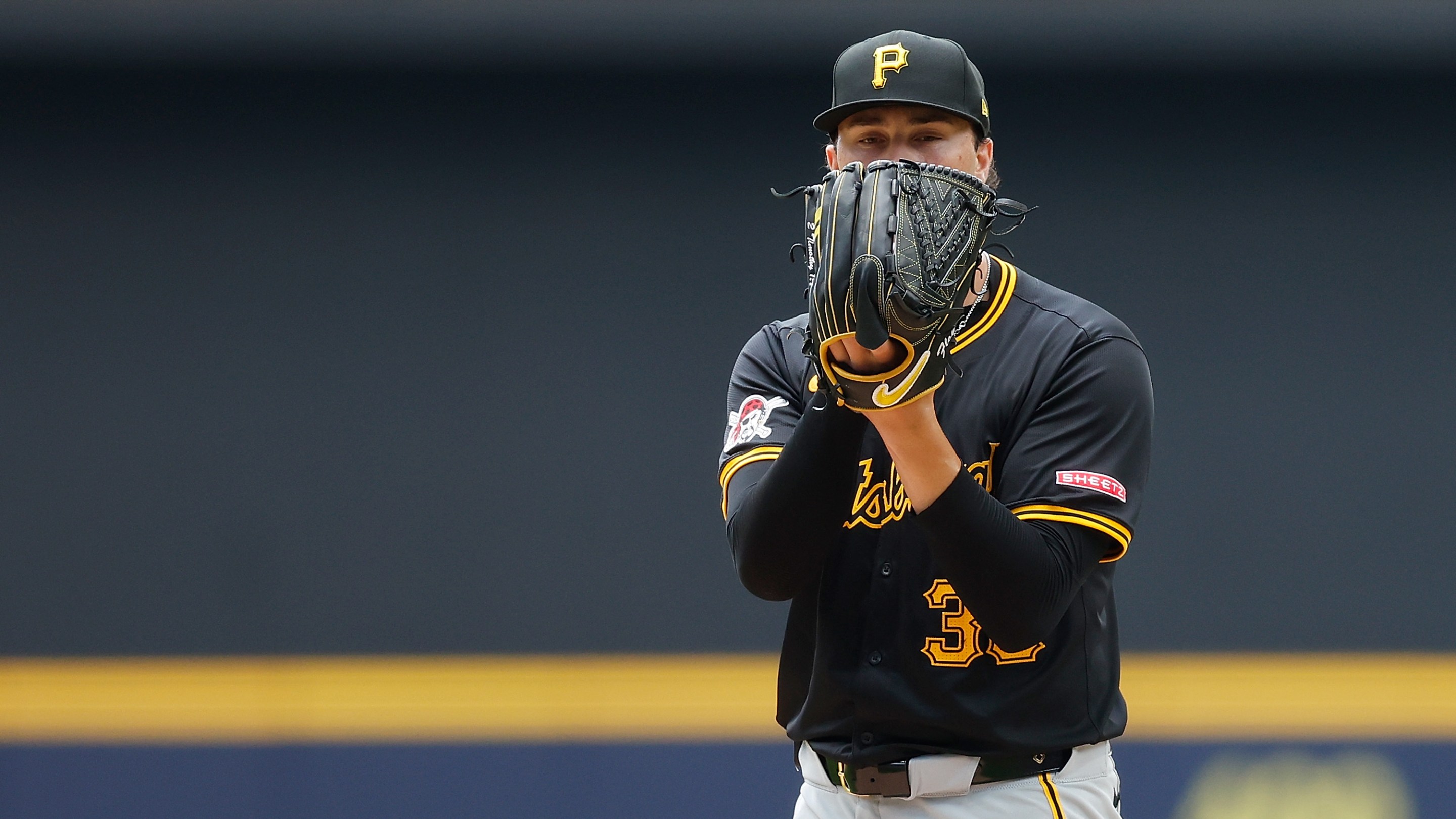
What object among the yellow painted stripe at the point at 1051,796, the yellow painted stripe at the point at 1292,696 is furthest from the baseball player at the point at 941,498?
the yellow painted stripe at the point at 1292,696

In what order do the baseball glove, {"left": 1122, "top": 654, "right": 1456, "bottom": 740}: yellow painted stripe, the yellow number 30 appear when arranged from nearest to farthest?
the baseball glove < the yellow number 30 < {"left": 1122, "top": 654, "right": 1456, "bottom": 740}: yellow painted stripe

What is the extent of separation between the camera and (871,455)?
1.37 metres

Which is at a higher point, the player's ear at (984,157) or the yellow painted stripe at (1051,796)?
the player's ear at (984,157)

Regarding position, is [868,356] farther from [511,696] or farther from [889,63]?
[511,696]

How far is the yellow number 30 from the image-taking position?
1.31 meters

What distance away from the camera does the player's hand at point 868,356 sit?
1.11m

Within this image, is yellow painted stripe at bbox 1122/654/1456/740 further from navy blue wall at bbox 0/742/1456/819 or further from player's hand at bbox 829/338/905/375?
player's hand at bbox 829/338/905/375

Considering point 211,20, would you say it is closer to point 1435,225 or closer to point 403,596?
point 403,596

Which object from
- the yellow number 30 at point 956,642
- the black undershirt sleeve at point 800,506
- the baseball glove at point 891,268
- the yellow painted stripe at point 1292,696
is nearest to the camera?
the baseball glove at point 891,268

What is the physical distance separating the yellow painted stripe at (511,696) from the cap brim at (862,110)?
6.93 feet

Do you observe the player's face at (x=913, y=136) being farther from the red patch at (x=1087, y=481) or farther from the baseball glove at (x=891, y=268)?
the red patch at (x=1087, y=481)

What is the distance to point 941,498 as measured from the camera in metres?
1.14

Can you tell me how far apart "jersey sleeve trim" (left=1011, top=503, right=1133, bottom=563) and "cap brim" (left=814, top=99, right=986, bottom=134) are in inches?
14.9

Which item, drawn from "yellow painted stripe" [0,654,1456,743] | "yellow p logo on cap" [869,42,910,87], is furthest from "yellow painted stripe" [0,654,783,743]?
"yellow p logo on cap" [869,42,910,87]
